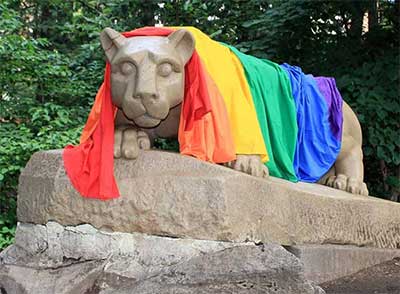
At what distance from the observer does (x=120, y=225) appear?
289 cm

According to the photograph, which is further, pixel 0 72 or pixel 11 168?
pixel 0 72

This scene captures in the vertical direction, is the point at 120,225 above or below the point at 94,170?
below

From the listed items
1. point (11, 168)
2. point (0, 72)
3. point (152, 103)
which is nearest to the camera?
point (152, 103)

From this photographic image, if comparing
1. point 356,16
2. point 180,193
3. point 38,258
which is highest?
point 356,16

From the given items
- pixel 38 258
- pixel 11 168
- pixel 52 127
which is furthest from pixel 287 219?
pixel 52 127

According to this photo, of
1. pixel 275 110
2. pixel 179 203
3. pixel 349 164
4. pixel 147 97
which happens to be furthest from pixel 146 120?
pixel 349 164

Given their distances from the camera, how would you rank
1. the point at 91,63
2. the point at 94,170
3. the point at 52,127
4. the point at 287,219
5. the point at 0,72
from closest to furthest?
the point at 94,170 < the point at 287,219 < the point at 52,127 < the point at 0,72 < the point at 91,63

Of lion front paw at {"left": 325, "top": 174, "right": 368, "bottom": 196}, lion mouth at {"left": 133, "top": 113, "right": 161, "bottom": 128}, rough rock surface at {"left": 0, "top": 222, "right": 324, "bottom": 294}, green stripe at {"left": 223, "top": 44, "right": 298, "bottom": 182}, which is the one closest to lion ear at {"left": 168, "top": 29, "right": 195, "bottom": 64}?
lion mouth at {"left": 133, "top": 113, "right": 161, "bottom": 128}

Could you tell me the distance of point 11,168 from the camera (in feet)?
15.4

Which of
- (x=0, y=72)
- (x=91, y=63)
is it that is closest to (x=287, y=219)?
(x=0, y=72)

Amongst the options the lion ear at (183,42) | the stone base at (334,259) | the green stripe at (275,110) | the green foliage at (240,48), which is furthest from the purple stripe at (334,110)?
the lion ear at (183,42)

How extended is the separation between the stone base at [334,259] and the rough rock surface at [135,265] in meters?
0.57

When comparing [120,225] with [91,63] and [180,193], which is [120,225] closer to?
[180,193]

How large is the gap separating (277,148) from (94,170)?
1128mm
